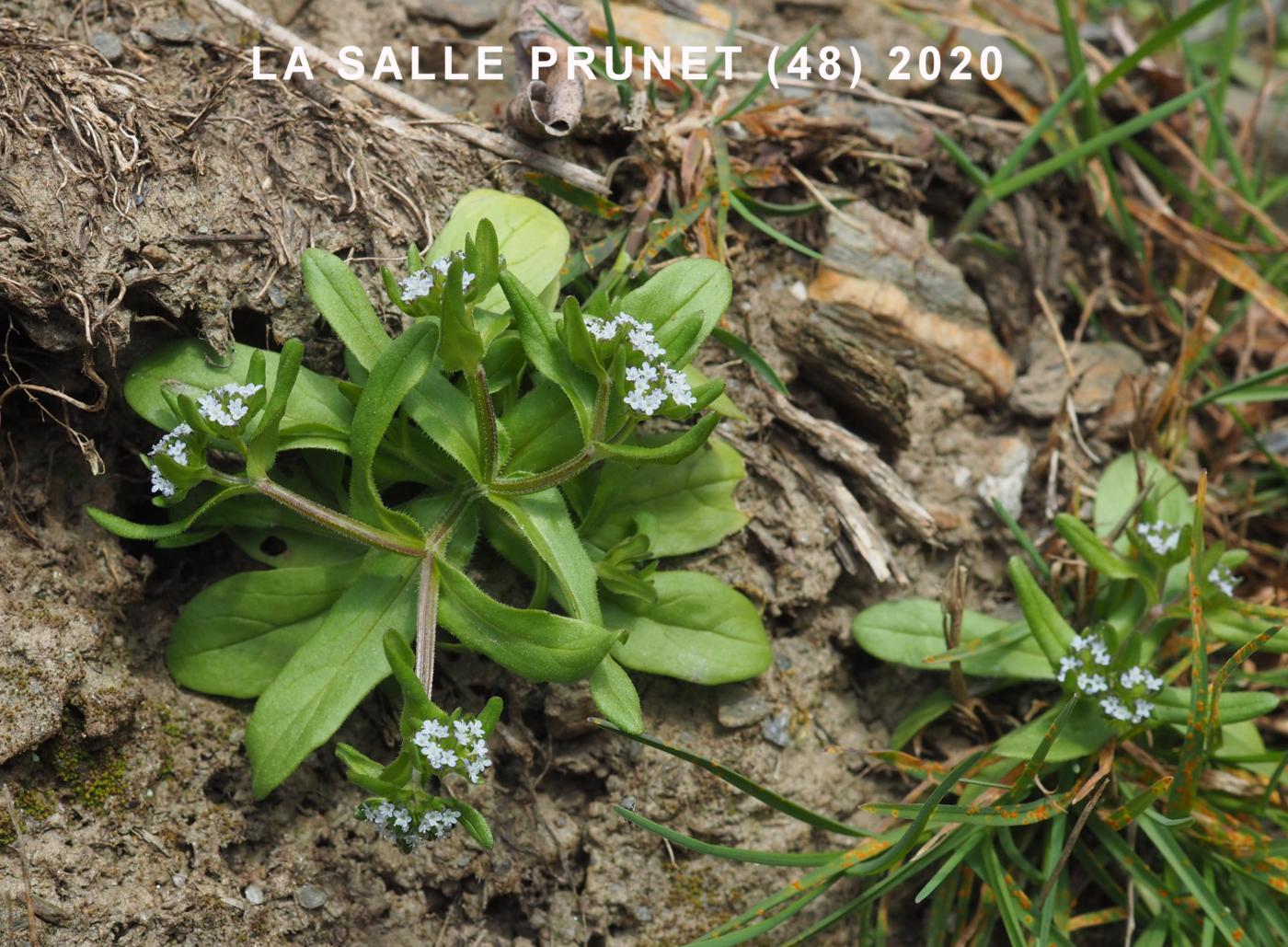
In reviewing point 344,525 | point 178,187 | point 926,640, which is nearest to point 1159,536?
point 926,640

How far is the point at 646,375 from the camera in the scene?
329cm

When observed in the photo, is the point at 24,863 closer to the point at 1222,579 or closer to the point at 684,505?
the point at 684,505

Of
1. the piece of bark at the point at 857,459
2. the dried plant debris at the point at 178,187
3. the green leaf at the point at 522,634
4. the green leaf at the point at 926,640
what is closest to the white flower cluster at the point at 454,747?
the green leaf at the point at 522,634

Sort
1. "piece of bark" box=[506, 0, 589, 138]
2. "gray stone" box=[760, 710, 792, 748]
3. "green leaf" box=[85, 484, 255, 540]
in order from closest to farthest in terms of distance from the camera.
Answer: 1. "green leaf" box=[85, 484, 255, 540]
2. "gray stone" box=[760, 710, 792, 748]
3. "piece of bark" box=[506, 0, 589, 138]

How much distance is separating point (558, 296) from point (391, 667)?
153cm

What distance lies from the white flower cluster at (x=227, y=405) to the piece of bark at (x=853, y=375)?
2046 millimetres

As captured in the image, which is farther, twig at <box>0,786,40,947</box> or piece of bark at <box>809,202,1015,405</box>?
piece of bark at <box>809,202,1015,405</box>

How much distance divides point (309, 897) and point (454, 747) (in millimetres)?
785

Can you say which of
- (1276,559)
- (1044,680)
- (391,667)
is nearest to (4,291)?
(391,667)

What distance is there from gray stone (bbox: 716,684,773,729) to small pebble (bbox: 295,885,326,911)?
4.64ft

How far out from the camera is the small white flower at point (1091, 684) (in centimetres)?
383

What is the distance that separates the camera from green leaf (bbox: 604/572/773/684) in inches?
148

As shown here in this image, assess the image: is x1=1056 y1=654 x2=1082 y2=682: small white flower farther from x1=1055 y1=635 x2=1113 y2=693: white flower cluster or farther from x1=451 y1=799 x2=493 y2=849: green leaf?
x1=451 y1=799 x2=493 y2=849: green leaf

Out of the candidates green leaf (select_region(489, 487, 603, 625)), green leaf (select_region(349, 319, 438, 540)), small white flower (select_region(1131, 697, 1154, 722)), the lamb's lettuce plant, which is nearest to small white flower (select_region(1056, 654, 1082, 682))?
small white flower (select_region(1131, 697, 1154, 722))
